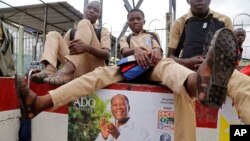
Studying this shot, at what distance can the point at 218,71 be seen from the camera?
1.60 meters

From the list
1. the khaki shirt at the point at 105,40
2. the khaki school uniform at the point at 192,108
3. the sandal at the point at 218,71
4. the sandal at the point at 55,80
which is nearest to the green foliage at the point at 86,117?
the sandal at the point at 55,80

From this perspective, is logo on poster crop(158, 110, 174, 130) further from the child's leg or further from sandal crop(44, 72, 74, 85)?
sandal crop(44, 72, 74, 85)

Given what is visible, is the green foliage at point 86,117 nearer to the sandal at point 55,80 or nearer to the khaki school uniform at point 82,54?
the sandal at point 55,80

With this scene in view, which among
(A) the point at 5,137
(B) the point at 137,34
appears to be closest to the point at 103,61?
(B) the point at 137,34

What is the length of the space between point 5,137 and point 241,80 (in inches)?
75.0

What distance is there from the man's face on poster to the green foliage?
46mm

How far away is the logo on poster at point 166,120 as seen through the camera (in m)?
2.17

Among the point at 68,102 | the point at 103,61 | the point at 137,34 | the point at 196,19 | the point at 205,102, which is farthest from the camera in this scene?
the point at 137,34

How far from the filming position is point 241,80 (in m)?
1.85

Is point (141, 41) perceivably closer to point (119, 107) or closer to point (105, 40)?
point (105, 40)

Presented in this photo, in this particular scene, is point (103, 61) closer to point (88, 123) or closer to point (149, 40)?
point (149, 40)

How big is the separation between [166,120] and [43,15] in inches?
344

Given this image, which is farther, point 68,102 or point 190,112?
point 68,102

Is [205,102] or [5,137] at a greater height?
[205,102]
